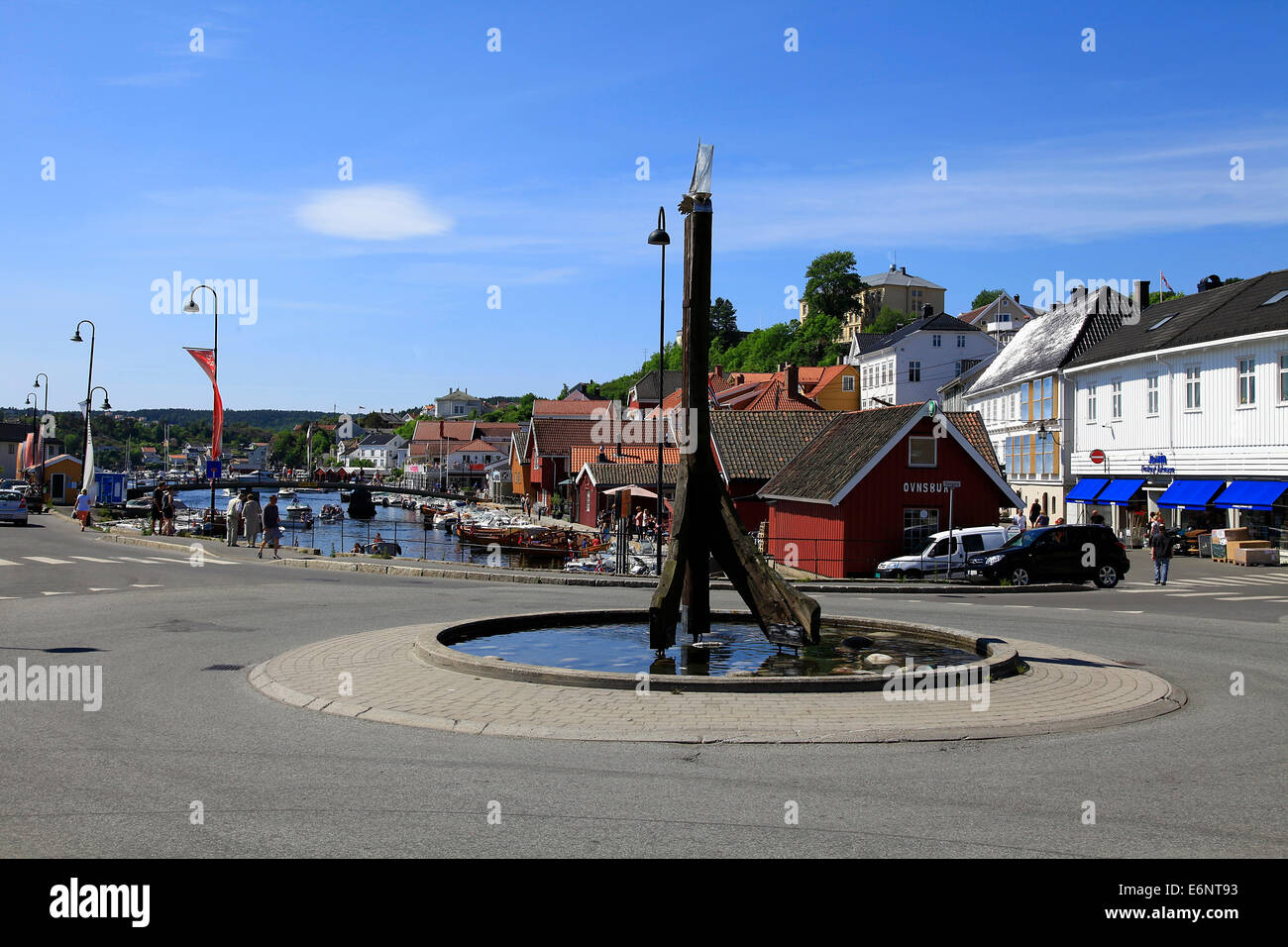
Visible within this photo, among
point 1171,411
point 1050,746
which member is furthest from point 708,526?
point 1171,411

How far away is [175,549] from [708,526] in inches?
989

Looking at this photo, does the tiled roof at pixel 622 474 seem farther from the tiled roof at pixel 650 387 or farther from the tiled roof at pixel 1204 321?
the tiled roof at pixel 650 387

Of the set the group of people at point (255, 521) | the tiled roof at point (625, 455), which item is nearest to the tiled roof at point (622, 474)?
the tiled roof at point (625, 455)

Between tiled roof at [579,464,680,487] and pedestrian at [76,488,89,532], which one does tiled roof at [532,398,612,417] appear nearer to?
tiled roof at [579,464,680,487]

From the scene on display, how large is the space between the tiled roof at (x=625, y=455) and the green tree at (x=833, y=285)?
7580cm

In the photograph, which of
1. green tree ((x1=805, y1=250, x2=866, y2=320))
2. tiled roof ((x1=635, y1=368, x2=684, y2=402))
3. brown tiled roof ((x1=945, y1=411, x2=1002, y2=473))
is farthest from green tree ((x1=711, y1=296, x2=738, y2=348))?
brown tiled roof ((x1=945, y1=411, x2=1002, y2=473))

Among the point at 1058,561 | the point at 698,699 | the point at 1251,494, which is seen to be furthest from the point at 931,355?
the point at 698,699

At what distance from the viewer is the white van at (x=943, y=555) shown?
30.4 meters

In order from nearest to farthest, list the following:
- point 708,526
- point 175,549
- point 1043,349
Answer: point 708,526 → point 175,549 → point 1043,349

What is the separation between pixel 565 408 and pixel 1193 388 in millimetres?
71210

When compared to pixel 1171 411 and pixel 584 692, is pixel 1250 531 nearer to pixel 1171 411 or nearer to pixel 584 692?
pixel 1171 411

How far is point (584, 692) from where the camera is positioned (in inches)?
418

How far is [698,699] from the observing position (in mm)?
10352

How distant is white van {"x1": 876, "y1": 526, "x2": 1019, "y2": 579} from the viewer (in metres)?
30.4
